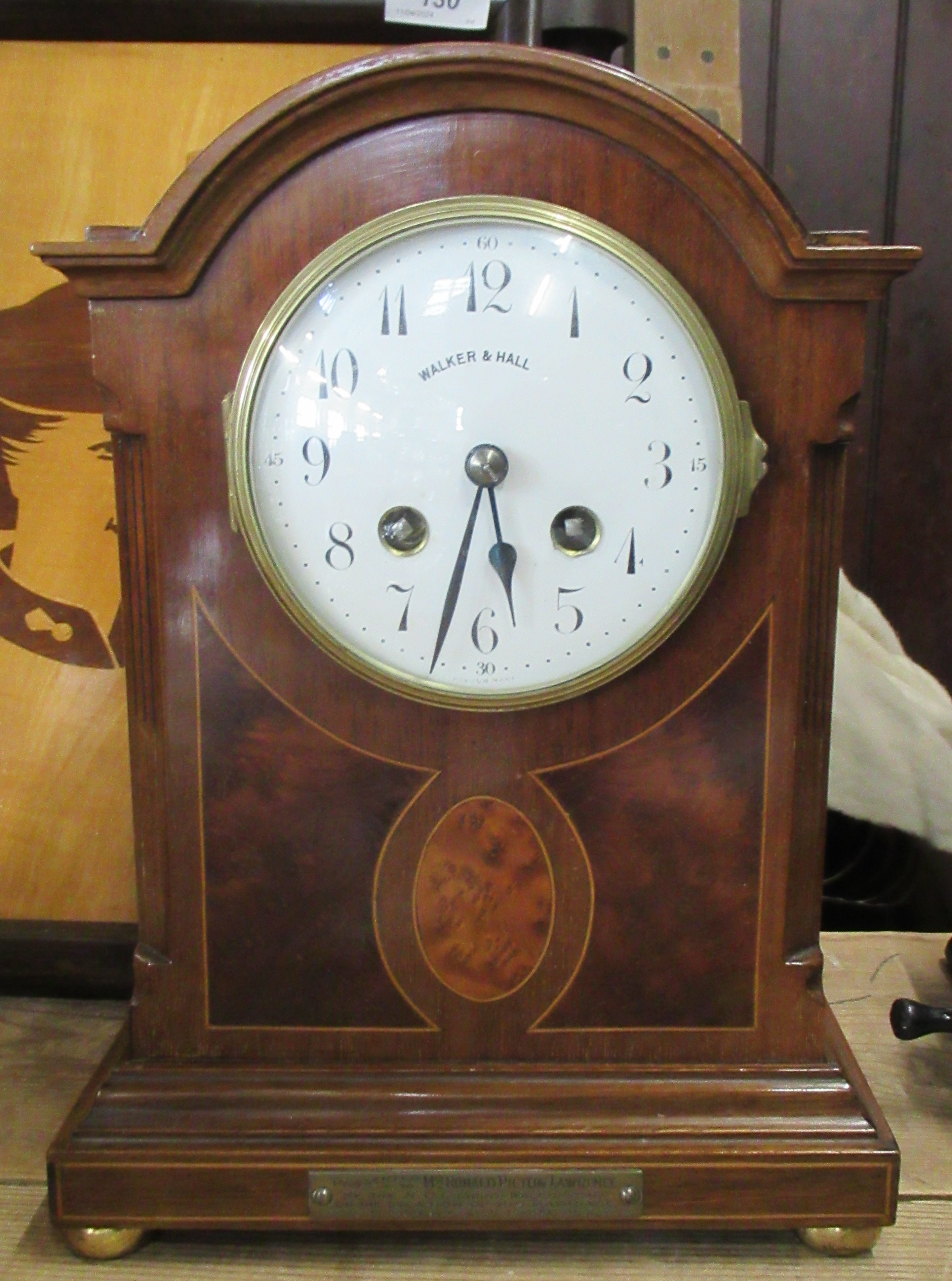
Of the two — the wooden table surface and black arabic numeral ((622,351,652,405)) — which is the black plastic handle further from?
black arabic numeral ((622,351,652,405))

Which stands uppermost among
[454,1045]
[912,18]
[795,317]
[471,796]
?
[912,18]

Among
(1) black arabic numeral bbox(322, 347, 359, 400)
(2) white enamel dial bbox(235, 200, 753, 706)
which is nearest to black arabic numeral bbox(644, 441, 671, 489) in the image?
(2) white enamel dial bbox(235, 200, 753, 706)

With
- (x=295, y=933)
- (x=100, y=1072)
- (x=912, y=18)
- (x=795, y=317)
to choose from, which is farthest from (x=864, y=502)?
(x=100, y=1072)

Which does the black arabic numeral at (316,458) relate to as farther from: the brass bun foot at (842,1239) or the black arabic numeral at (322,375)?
the brass bun foot at (842,1239)

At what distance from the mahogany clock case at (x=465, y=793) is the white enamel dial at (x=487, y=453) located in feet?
0.10

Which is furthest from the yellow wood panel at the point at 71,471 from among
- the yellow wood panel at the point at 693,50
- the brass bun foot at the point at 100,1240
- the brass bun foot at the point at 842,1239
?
the brass bun foot at the point at 842,1239

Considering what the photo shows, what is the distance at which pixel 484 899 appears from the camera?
2.93 feet

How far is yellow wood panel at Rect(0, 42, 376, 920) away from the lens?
3.81 feet

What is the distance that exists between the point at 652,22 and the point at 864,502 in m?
0.69

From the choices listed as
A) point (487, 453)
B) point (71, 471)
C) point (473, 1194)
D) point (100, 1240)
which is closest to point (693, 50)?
point (487, 453)

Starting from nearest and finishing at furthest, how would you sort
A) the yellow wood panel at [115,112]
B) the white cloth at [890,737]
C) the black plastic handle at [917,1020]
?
the black plastic handle at [917,1020], the yellow wood panel at [115,112], the white cloth at [890,737]

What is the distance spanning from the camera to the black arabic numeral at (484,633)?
2.78 feet

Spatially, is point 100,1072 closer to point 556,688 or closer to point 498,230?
point 556,688

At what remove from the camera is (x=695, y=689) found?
2.86 ft
